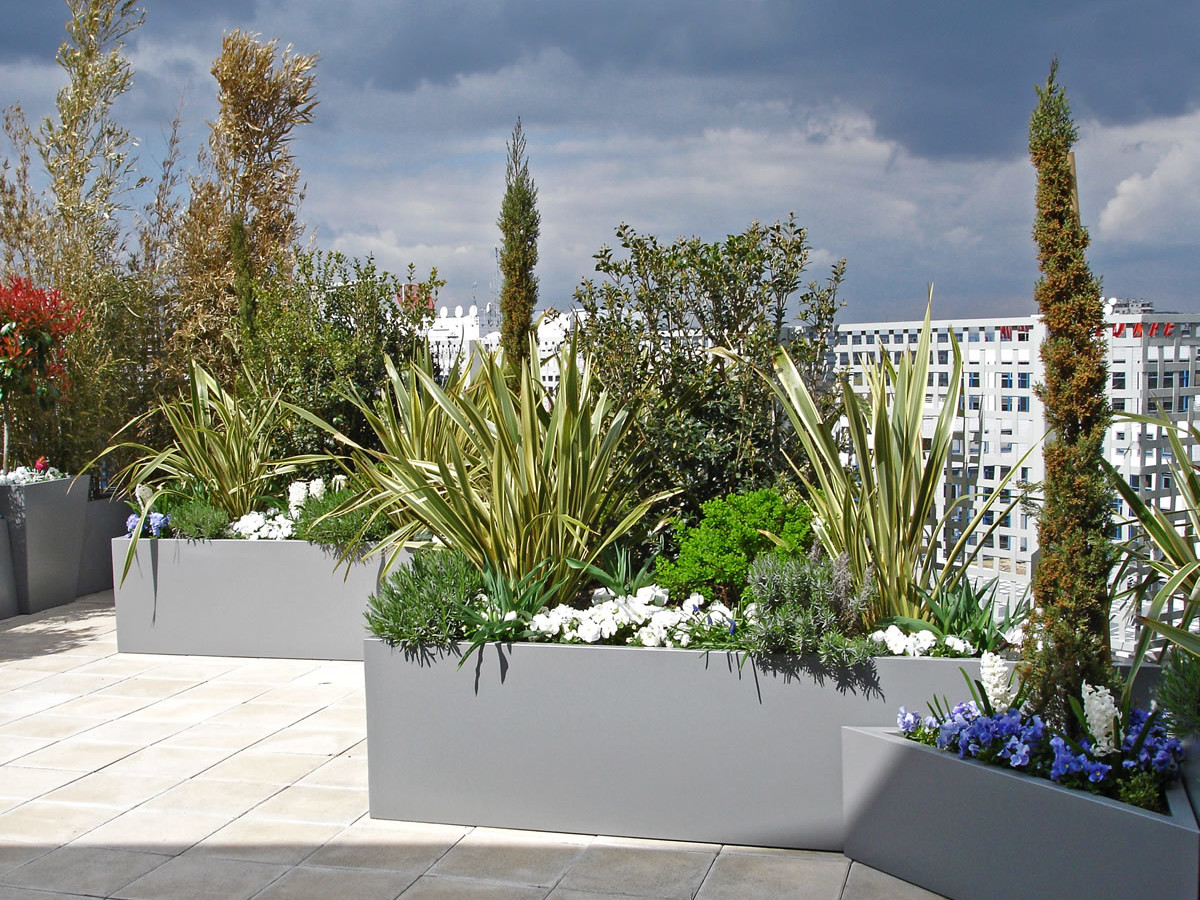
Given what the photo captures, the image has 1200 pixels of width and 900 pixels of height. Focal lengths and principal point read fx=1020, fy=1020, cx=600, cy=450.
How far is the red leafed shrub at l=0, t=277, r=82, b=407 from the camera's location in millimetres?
5848

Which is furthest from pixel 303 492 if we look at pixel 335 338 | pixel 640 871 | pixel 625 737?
pixel 640 871

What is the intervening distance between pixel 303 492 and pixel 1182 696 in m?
4.10

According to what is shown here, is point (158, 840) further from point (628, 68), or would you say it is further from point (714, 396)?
point (628, 68)

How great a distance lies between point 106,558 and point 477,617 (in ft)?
15.5

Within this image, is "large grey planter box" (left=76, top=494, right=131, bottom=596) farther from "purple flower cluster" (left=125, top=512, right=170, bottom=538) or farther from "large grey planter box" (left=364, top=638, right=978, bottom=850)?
"large grey planter box" (left=364, top=638, right=978, bottom=850)

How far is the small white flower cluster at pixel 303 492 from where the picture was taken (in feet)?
17.0

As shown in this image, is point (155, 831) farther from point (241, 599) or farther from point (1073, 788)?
point (1073, 788)

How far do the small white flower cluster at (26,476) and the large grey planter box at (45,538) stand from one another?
8 cm

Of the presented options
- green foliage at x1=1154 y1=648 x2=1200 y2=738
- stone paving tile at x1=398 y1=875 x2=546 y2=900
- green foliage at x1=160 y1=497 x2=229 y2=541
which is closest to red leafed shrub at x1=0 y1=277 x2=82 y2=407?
green foliage at x1=160 y1=497 x2=229 y2=541

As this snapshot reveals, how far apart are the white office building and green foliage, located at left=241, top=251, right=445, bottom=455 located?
3.15m

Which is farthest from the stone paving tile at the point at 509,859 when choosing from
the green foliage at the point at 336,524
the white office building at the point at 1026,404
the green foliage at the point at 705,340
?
the green foliage at the point at 336,524

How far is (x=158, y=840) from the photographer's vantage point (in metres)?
2.97

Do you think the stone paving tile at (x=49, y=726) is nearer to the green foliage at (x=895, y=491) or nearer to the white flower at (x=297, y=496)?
the white flower at (x=297, y=496)

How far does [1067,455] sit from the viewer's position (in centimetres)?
242
